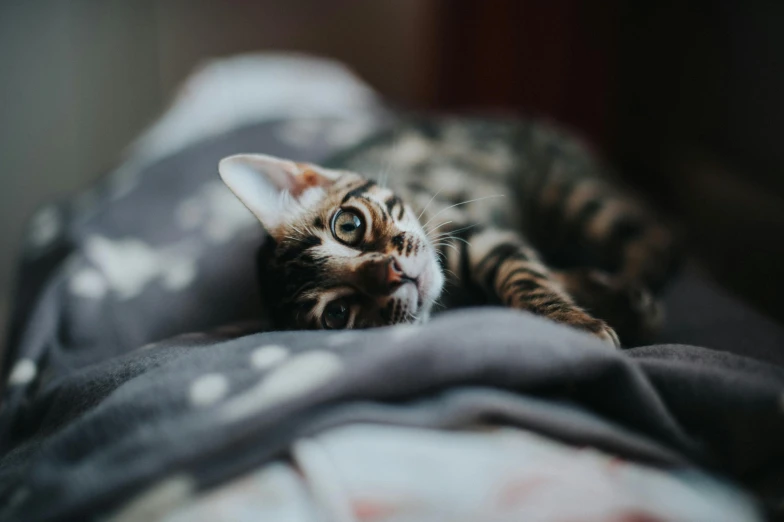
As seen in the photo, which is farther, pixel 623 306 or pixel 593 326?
pixel 623 306

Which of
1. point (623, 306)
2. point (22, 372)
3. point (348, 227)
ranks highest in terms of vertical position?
point (348, 227)

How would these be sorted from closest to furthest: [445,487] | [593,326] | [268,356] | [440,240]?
1. [445,487]
2. [268,356]
3. [593,326]
4. [440,240]

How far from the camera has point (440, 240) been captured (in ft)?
3.32

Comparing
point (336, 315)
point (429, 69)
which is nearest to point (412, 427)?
point (336, 315)

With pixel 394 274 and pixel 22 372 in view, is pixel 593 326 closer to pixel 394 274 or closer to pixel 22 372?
pixel 394 274

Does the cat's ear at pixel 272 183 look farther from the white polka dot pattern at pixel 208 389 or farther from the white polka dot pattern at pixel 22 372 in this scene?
the white polka dot pattern at pixel 22 372

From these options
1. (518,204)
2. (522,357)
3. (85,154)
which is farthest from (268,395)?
(85,154)

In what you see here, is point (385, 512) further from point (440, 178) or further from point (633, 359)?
point (440, 178)

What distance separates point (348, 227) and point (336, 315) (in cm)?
14

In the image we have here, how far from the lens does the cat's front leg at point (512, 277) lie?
2.54 feet

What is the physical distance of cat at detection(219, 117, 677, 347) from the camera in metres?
0.81

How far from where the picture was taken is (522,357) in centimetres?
59

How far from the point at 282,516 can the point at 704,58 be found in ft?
6.87

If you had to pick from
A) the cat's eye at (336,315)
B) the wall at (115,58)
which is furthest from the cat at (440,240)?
the wall at (115,58)
